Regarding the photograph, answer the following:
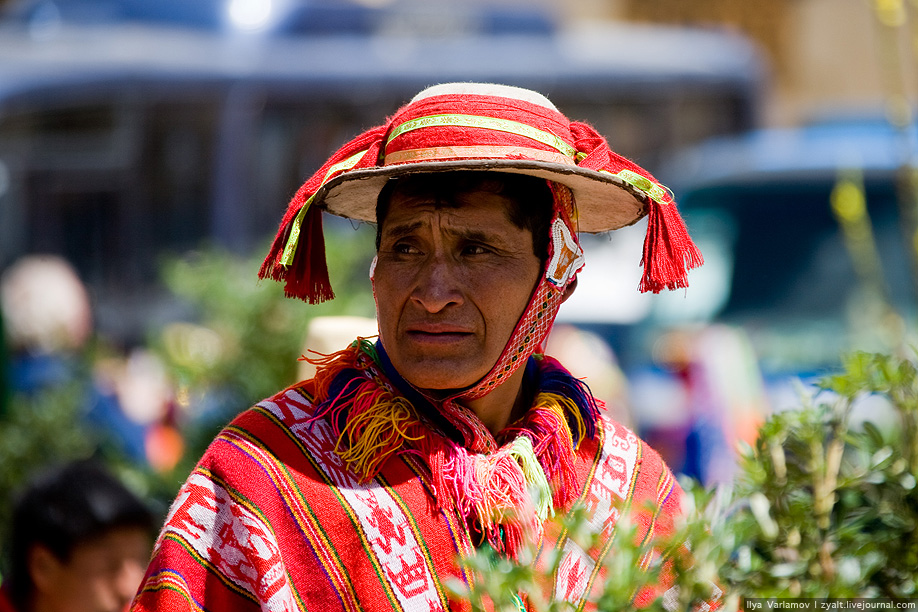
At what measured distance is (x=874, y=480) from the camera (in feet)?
6.39

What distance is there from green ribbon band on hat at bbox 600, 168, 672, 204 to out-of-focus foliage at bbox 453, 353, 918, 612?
1.50 feet

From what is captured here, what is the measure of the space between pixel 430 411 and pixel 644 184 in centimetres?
56

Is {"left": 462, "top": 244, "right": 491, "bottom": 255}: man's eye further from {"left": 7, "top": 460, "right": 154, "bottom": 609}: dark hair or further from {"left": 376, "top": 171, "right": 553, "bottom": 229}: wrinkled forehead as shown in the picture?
{"left": 7, "top": 460, "right": 154, "bottom": 609}: dark hair

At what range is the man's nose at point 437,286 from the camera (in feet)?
6.27

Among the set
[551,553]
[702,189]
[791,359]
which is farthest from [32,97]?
[551,553]

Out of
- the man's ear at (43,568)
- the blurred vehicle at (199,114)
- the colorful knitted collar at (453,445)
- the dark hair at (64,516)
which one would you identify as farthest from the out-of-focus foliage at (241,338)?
the blurred vehicle at (199,114)

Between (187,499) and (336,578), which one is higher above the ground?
(187,499)

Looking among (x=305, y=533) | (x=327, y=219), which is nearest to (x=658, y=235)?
(x=305, y=533)

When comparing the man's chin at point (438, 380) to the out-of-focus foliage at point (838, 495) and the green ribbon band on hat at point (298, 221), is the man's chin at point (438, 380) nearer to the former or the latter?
the green ribbon band on hat at point (298, 221)

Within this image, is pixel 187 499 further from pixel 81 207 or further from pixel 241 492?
pixel 81 207

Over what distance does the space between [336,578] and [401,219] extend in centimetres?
62

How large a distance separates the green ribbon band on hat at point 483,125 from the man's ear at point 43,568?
176 cm

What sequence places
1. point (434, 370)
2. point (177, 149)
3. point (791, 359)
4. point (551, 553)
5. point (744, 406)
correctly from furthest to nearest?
point (177, 149)
point (791, 359)
point (744, 406)
point (434, 370)
point (551, 553)

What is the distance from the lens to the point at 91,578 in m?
3.06
